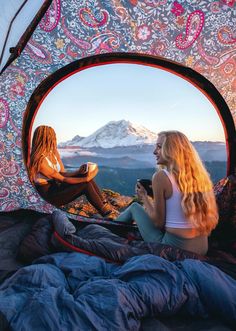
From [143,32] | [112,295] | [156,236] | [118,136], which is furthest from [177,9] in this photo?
[112,295]

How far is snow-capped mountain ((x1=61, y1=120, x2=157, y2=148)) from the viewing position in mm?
2416

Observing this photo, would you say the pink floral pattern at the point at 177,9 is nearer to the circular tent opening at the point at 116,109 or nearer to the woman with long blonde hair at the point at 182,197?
the circular tent opening at the point at 116,109

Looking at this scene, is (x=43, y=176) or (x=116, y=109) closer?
(x=116, y=109)

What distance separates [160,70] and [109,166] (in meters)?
0.84

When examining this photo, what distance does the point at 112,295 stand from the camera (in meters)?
0.97

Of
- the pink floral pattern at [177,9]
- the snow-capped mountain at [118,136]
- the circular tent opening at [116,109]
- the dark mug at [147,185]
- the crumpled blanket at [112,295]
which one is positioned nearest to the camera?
the crumpled blanket at [112,295]

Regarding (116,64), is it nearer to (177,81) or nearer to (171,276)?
(177,81)

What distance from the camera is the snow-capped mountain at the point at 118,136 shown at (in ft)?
7.93

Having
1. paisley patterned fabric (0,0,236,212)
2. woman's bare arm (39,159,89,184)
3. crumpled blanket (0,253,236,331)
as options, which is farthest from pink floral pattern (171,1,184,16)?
crumpled blanket (0,253,236,331)

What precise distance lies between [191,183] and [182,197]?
86 mm

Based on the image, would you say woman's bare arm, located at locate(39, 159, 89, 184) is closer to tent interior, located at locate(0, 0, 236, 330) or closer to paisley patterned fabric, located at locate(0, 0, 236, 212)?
tent interior, located at locate(0, 0, 236, 330)

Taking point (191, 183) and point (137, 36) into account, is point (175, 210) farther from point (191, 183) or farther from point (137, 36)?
point (137, 36)

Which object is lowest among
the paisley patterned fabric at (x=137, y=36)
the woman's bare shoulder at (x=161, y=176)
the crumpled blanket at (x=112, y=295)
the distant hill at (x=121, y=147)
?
the crumpled blanket at (x=112, y=295)

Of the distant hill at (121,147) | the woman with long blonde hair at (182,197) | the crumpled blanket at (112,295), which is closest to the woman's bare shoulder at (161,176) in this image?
the woman with long blonde hair at (182,197)
